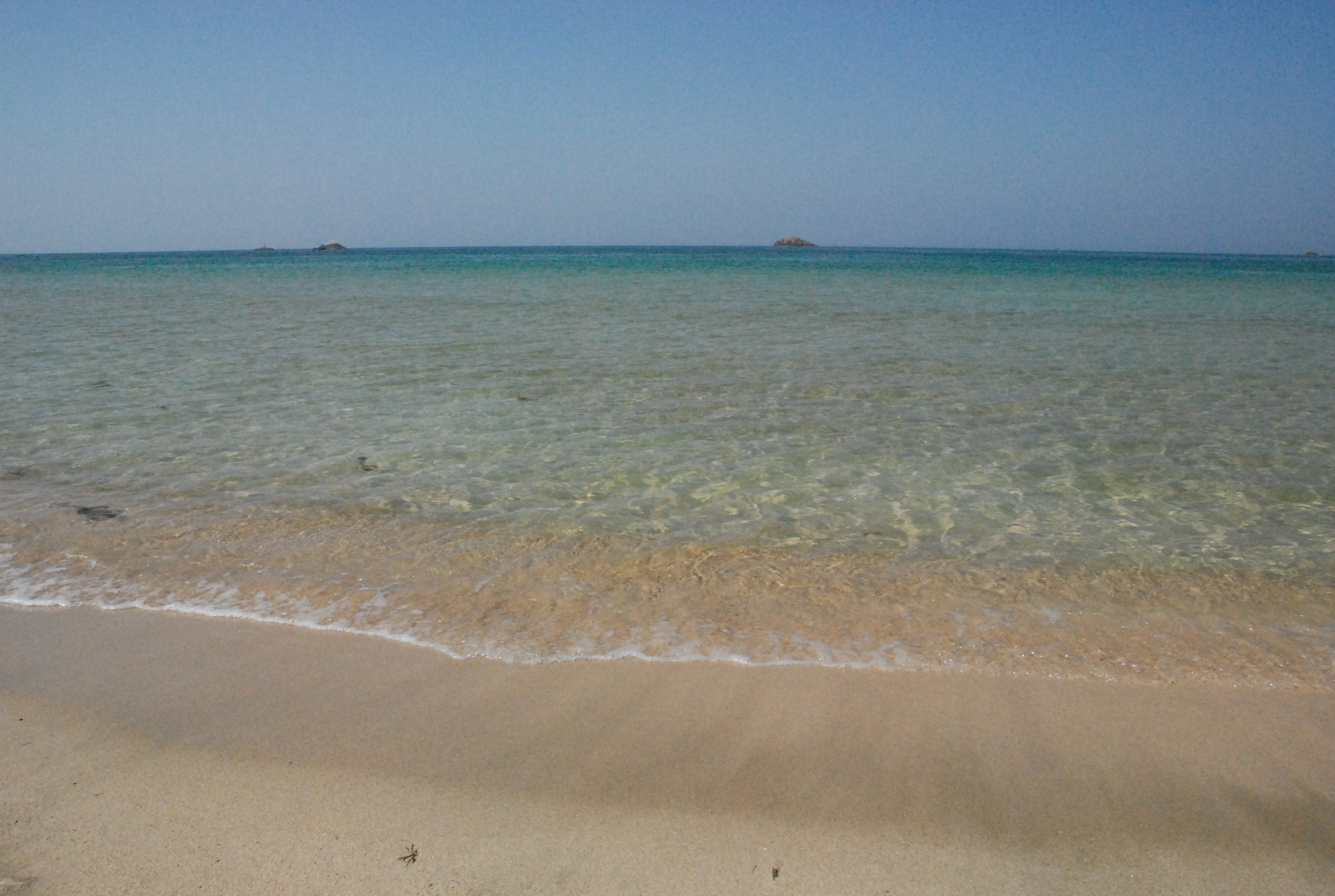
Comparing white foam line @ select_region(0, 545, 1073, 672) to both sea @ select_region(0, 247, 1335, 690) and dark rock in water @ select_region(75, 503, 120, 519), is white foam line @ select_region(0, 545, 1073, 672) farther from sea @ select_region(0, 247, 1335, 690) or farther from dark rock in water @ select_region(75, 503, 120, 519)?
dark rock in water @ select_region(75, 503, 120, 519)

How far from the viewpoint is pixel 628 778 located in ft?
8.56

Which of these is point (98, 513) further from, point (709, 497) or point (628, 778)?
point (628, 778)

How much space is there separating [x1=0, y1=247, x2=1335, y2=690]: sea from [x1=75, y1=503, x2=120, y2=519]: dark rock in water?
33mm

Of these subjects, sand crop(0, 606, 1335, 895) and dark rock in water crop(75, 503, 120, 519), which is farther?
dark rock in water crop(75, 503, 120, 519)

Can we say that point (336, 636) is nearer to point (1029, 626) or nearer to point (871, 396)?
point (1029, 626)

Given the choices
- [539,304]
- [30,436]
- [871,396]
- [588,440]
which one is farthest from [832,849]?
[539,304]

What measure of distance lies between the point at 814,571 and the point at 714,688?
4.37 feet

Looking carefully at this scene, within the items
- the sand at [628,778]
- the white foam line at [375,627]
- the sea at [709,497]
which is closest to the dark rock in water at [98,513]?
the sea at [709,497]

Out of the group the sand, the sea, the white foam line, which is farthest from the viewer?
the sea

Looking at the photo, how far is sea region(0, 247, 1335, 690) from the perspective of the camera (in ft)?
12.3

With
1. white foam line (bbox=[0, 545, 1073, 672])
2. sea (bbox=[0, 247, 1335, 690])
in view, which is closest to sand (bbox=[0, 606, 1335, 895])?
white foam line (bbox=[0, 545, 1073, 672])

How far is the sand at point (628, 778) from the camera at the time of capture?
2.21 meters

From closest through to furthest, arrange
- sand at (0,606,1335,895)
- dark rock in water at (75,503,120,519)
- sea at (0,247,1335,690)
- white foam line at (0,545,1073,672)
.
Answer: sand at (0,606,1335,895), white foam line at (0,545,1073,672), sea at (0,247,1335,690), dark rock in water at (75,503,120,519)

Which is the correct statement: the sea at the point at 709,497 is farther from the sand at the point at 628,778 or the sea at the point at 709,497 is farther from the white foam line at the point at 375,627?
the sand at the point at 628,778
